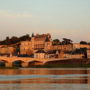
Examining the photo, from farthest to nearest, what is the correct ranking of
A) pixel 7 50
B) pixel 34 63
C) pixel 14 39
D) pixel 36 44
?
1. pixel 14 39
2. pixel 7 50
3. pixel 36 44
4. pixel 34 63

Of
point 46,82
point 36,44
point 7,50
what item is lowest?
point 46,82

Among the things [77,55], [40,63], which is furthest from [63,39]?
[40,63]

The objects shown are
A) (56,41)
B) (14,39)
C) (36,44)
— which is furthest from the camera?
(14,39)

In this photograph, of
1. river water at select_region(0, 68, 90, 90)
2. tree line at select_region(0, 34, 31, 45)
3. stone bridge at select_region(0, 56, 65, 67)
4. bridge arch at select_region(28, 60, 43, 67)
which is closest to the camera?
river water at select_region(0, 68, 90, 90)

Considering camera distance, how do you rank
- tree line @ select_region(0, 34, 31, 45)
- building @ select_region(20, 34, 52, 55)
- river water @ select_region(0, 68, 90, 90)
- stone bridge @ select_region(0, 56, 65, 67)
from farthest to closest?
tree line @ select_region(0, 34, 31, 45) < building @ select_region(20, 34, 52, 55) < stone bridge @ select_region(0, 56, 65, 67) < river water @ select_region(0, 68, 90, 90)

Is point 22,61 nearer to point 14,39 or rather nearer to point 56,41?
point 56,41

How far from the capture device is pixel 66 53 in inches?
4678

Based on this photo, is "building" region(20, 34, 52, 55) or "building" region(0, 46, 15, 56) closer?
"building" region(20, 34, 52, 55)

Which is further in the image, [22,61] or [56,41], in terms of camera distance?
[56,41]

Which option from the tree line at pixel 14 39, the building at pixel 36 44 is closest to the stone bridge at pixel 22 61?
the building at pixel 36 44

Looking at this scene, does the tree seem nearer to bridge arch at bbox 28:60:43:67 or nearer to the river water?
bridge arch at bbox 28:60:43:67

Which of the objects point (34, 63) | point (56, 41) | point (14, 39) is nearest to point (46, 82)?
point (34, 63)

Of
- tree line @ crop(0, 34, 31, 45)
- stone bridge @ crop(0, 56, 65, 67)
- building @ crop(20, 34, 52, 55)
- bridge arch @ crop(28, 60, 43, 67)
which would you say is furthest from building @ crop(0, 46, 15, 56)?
stone bridge @ crop(0, 56, 65, 67)

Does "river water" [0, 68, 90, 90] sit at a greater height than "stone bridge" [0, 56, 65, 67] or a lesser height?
lesser
